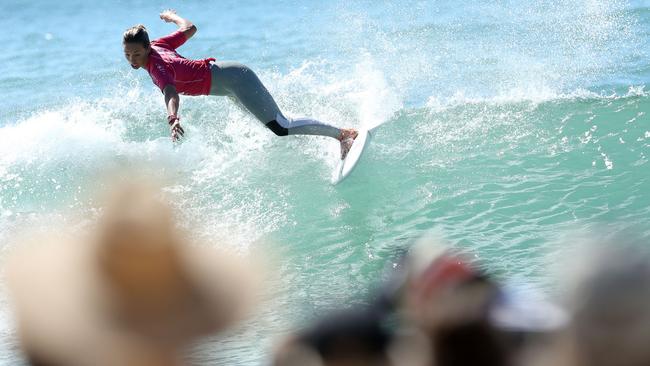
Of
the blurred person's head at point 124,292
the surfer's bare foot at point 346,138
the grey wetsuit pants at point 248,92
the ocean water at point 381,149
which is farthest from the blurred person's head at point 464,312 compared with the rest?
the surfer's bare foot at point 346,138

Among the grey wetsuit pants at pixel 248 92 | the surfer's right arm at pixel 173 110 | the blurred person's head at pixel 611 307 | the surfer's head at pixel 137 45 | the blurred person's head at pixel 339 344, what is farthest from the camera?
the grey wetsuit pants at pixel 248 92

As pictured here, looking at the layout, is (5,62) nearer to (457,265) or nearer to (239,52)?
(239,52)

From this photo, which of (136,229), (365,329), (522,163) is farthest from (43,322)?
(522,163)

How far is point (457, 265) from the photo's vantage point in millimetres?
1866

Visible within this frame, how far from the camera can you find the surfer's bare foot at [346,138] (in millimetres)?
8266

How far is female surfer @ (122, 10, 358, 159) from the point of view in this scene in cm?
721

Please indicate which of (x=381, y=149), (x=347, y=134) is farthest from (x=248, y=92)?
(x=381, y=149)

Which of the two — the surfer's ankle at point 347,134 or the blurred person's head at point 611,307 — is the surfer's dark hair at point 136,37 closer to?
the surfer's ankle at point 347,134

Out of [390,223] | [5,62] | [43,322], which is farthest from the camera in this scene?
[5,62]

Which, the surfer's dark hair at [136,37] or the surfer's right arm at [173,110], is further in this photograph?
the surfer's dark hair at [136,37]

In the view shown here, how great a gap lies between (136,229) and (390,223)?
19.8 ft

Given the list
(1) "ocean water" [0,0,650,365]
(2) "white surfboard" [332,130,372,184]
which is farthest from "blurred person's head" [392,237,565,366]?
(2) "white surfboard" [332,130,372,184]

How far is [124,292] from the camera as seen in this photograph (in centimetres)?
156

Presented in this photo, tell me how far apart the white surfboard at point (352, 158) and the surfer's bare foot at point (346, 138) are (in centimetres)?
3
